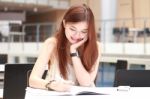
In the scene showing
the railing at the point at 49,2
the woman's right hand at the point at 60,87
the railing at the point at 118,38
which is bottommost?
the railing at the point at 118,38

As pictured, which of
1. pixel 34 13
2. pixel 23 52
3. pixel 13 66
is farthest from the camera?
pixel 34 13

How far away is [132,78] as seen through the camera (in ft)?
4.25

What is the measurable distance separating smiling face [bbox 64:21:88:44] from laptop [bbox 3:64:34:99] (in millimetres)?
312

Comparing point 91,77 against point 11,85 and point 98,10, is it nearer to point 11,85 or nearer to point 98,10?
point 11,85

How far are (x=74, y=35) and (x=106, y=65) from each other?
15.0ft

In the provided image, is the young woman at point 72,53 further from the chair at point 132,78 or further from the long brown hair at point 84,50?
the chair at point 132,78

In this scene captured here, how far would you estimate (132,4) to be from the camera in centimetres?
998

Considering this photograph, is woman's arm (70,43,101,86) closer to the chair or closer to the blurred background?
the chair

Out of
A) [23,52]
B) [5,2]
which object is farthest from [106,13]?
[5,2]

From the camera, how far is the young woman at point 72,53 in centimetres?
131

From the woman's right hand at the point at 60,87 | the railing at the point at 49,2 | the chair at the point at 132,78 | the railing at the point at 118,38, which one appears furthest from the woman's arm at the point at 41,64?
the railing at the point at 49,2

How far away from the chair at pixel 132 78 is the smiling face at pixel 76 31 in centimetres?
19

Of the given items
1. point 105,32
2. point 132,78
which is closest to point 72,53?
point 132,78

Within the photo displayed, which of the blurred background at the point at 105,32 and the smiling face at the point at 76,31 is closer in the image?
the smiling face at the point at 76,31
